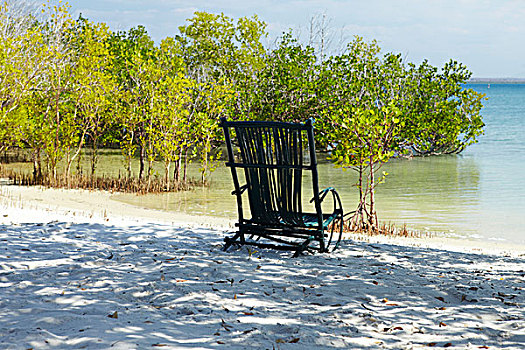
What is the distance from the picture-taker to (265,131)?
5.09 meters

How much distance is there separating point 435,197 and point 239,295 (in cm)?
1139

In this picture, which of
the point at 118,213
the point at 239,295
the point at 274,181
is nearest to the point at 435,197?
the point at 118,213

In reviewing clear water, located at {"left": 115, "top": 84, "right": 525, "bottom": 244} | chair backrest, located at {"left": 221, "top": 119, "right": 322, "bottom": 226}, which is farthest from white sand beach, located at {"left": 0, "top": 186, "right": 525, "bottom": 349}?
clear water, located at {"left": 115, "top": 84, "right": 525, "bottom": 244}

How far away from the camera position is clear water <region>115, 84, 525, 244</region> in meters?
10.7

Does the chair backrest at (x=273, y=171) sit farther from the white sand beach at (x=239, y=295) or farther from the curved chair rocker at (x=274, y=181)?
the white sand beach at (x=239, y=295)

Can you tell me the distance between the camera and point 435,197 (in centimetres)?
1416

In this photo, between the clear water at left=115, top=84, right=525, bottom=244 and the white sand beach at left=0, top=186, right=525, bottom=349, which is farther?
the clear water at left=115, top=84, right=525, bottom=244

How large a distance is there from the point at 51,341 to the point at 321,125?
16.2 meters

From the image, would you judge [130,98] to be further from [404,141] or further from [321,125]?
[404,141]

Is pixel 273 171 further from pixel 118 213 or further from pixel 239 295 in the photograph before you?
pixel 118 213

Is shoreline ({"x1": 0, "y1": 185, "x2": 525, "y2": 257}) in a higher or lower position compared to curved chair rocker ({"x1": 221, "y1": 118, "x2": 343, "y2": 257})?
lower

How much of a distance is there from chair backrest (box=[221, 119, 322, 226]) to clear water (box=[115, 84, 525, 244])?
5.50m

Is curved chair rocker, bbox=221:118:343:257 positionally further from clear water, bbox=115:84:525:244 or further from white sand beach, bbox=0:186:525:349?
clear water, bbox=115:84:525:244

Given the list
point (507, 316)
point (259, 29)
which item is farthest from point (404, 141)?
point (507, 316)
